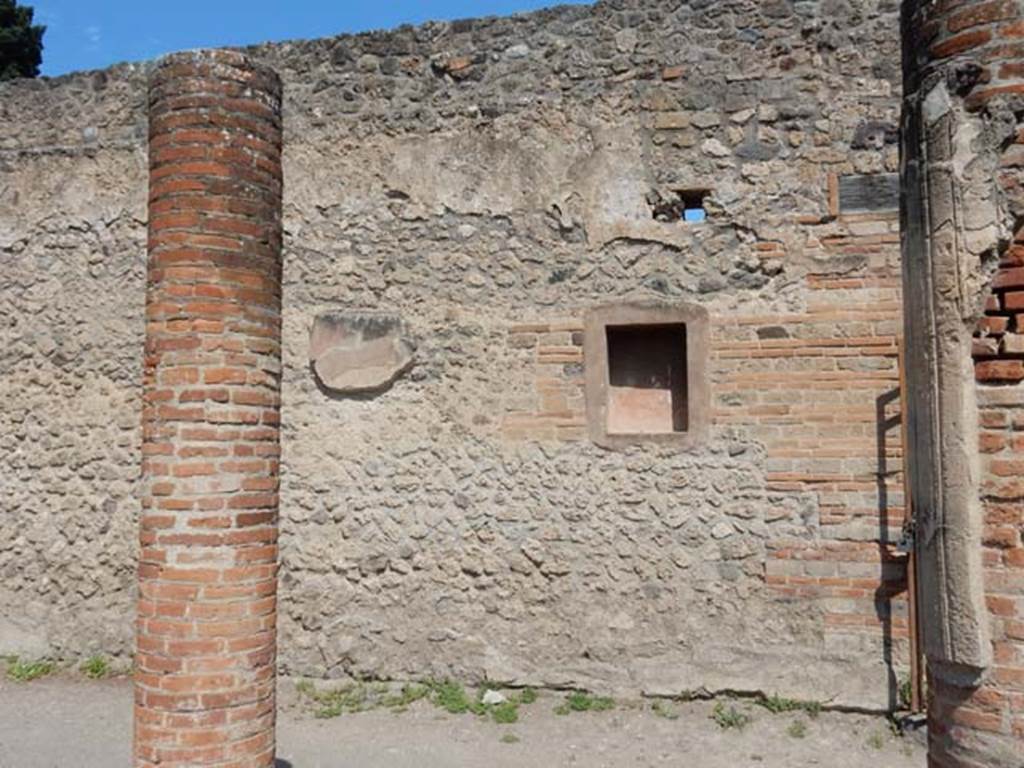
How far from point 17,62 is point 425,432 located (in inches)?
569

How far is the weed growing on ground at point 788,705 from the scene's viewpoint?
18.6ft

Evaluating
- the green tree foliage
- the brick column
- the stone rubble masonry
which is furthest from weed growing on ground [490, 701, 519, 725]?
the green tree foliage

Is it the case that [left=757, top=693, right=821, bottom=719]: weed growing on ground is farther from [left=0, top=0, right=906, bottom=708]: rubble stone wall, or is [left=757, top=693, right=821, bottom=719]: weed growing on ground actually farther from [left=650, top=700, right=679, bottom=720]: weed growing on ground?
[left=650, top=700, right=679, bottom=720]: weed growing on ground

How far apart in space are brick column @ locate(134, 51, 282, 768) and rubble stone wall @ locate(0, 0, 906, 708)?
2.76m

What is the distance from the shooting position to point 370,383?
6426 millimetres

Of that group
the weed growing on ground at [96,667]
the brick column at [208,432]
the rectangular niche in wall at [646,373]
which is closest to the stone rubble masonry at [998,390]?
the brick column at [208,432]

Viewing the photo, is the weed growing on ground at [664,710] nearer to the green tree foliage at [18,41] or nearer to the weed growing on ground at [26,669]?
the weed growing on ground at [26,669]

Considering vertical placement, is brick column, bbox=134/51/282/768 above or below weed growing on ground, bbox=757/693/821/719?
above

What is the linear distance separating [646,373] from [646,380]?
48 millimetres

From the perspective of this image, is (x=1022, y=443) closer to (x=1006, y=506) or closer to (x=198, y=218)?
(x=1006, y=506)

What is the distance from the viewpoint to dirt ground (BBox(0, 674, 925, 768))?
17.0ft

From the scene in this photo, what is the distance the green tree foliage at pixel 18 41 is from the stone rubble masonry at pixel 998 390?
1702cm

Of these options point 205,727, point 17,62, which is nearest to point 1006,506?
point 205,727

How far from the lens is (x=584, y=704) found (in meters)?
5.89
